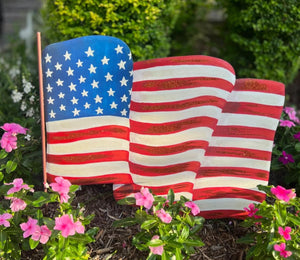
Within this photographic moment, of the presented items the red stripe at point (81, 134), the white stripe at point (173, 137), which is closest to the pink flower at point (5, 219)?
the red stripe at point (81, 134)

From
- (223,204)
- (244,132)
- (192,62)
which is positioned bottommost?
(223,204)

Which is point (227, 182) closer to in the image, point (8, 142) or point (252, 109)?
point (252, 109)

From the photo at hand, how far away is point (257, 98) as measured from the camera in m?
2.73

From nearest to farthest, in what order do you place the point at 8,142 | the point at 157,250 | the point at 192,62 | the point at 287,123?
the point at 157,250 < the point at 8,142 < the point at 192,62 < the point at 287,123

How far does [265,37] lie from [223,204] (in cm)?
211

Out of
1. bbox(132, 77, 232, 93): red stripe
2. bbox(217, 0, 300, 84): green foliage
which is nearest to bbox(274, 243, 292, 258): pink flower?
bbox(132, 77, 232, 93): red stripe

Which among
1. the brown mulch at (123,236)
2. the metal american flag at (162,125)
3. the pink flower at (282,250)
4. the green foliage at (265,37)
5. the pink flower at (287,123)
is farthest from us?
the green foliage at (265,37)

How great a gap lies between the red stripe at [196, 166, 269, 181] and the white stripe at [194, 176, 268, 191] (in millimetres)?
22

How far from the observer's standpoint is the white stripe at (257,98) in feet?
8.91

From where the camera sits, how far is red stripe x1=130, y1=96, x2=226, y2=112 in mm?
2662

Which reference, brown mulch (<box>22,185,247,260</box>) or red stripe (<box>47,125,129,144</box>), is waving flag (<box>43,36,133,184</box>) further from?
brown mulch (<box>22,185,247,260</box>)

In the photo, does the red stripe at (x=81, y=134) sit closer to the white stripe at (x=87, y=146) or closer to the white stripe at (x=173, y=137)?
the white stripe at (x=87, y=146)

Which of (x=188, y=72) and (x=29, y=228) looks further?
(x=188, y=72)

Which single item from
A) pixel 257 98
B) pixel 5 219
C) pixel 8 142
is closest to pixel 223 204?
pixel 257 98
